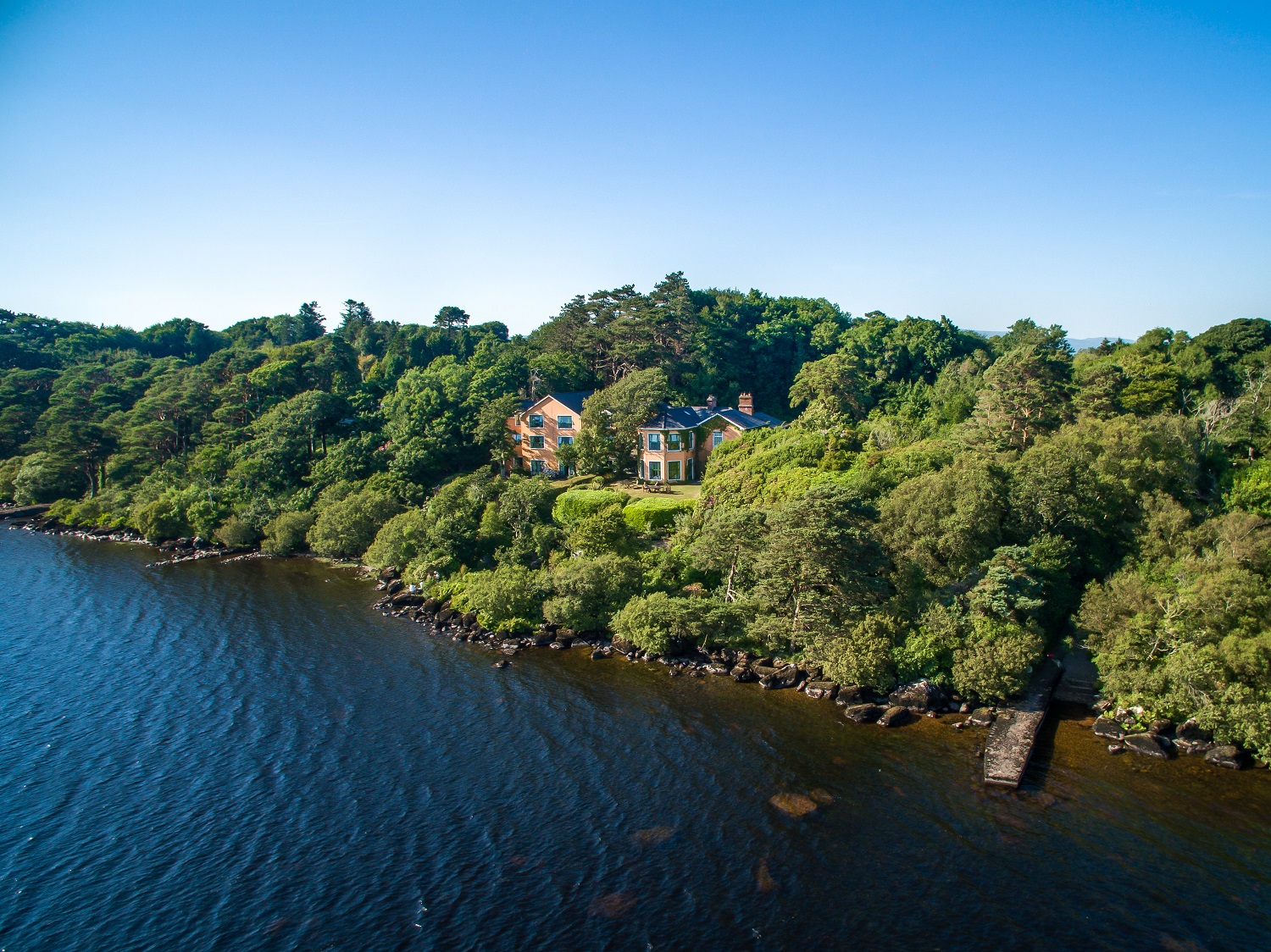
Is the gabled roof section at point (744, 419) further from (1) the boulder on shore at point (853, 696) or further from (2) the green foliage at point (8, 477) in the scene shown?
(2) the green foliage at point (8, 477)

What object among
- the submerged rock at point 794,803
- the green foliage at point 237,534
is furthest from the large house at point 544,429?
the submerged rock at point 794,803

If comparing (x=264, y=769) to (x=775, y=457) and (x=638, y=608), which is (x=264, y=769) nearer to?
(x=638, y=608)

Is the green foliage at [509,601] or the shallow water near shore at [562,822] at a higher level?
the green foliage at [509,601]

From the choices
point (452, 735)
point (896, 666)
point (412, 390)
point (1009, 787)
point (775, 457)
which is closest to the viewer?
point (1009, 787)

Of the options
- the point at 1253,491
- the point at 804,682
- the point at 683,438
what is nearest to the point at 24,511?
the point at 683,438

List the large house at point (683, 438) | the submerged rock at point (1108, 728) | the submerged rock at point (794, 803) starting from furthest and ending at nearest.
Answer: the large house at point (683, 438), the submerged rock at point (1108, 728), the submerged rock at point (794, 803)

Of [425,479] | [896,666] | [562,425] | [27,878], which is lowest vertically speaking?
[27,878]

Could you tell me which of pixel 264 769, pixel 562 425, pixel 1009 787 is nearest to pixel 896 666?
pixel 1009 787
